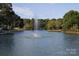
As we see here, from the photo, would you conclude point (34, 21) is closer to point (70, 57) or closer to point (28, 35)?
point (28, 35)

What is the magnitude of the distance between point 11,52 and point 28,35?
7.6 inches

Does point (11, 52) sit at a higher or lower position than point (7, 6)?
lower

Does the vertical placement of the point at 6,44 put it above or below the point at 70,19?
below

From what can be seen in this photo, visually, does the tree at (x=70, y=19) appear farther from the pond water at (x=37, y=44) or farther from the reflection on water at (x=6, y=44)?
the reflection on water at (x=6, y=44)

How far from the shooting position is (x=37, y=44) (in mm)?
2584

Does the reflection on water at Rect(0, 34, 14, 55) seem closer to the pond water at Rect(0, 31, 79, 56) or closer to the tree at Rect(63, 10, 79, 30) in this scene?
the pond water at Rect(0, 31, 79, 56)

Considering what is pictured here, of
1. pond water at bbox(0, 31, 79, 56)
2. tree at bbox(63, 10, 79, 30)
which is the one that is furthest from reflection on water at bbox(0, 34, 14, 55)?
tree at bbox(63, 10, 79, 30)

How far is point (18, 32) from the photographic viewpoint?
2.59 m

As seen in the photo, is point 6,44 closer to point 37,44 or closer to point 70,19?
point 37,44

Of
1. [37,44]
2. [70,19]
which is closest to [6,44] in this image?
[37,44]

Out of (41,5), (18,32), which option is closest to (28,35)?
(18,32)

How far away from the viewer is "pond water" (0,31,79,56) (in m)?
2.56

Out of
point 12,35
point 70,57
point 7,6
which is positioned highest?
point 7,6

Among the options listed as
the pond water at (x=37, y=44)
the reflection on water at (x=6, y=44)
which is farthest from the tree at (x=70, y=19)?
the reflection on water at (x=6, y=44)
